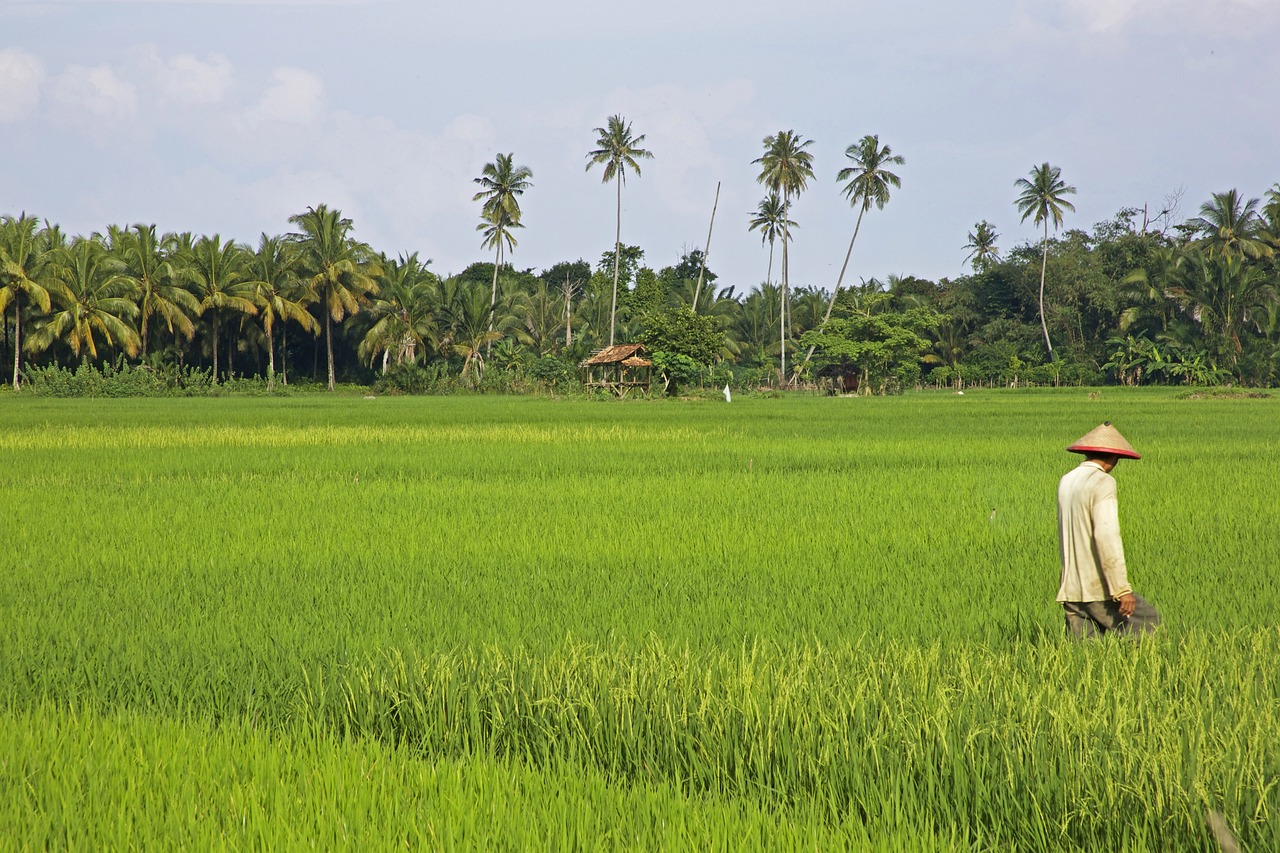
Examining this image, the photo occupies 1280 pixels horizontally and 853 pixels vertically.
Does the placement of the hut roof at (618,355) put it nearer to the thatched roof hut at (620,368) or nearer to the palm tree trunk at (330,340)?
the thatched roof hut at (620,368)

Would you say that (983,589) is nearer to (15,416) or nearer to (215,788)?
(215,788)

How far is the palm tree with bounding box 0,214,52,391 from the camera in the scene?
34.1 m

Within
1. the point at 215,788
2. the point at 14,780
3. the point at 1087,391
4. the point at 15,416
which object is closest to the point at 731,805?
the point at 215,788

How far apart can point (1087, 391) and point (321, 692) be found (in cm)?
4138

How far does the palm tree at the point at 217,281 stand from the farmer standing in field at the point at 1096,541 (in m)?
37.0

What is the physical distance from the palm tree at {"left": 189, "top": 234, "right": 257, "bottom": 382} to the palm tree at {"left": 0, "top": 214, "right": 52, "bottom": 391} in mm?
4421

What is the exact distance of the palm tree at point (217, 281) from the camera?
37750mm

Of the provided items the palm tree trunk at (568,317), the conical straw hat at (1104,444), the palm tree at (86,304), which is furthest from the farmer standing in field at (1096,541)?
the palm tree trunk at (568,317)

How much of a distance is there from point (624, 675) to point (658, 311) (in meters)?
38.8

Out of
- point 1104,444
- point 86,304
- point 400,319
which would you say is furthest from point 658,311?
point 1104,444

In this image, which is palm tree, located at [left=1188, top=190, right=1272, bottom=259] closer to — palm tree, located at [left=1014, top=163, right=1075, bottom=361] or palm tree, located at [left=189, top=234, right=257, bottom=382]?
palm tree, located at [left=1014, top=163, right=1075, bottom=361]

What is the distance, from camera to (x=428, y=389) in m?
39.9

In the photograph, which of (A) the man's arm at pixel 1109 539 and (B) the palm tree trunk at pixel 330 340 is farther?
(B) the palm tree trunk at pixel 330 340

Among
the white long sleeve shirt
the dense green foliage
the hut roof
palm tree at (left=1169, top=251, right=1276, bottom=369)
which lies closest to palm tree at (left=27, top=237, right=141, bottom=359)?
the dense green foliage
